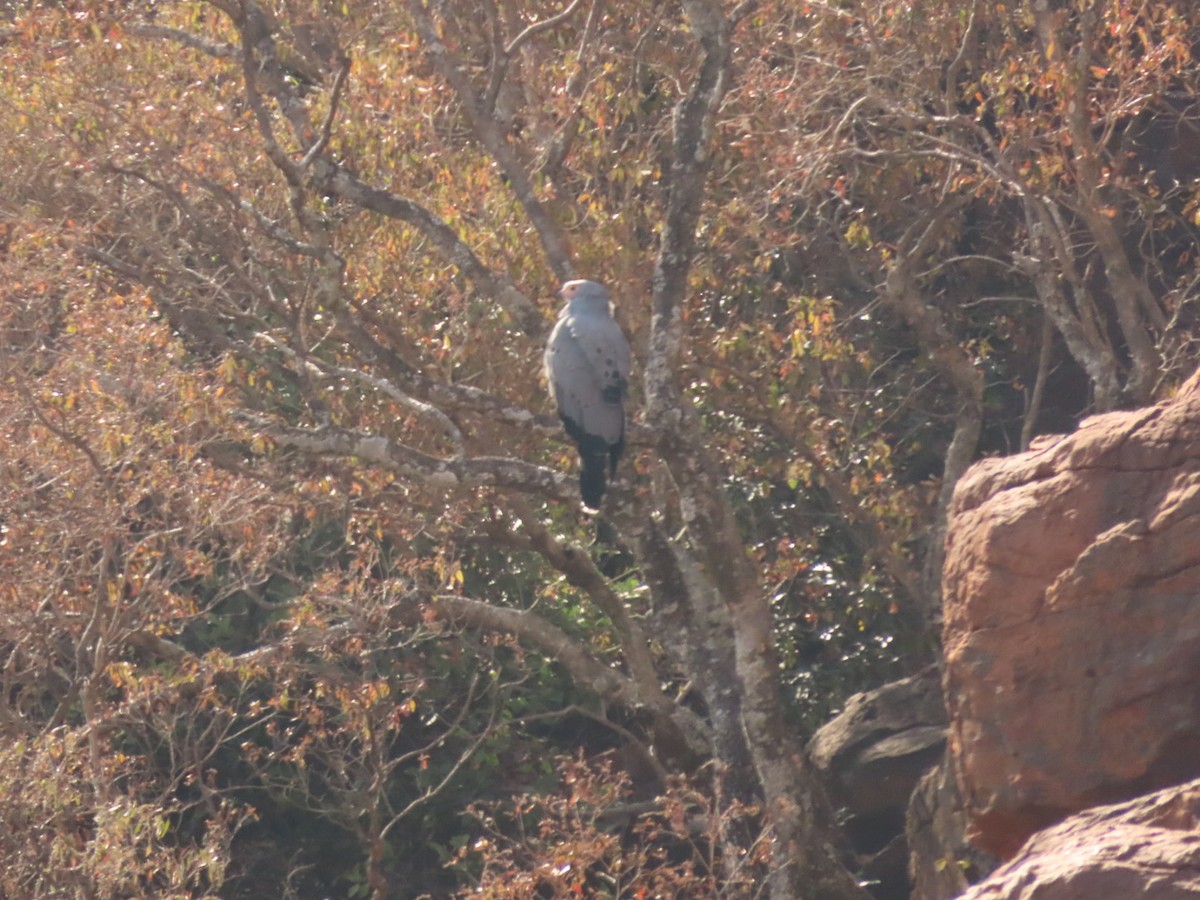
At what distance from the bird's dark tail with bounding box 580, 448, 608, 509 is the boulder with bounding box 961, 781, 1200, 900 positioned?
2936 millimetres

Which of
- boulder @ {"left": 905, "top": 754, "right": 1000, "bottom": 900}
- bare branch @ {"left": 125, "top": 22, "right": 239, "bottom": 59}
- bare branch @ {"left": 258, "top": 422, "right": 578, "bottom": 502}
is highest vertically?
bare branch @ {"left": 125, "top": 22, "right": 239, "bottom": 59}

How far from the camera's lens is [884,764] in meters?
9.05

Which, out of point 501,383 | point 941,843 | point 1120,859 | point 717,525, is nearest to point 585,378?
point 717,525

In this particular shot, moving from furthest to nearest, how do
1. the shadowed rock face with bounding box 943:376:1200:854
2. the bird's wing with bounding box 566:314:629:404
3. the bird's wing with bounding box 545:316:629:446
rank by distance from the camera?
the bird's wing with bounding box 566:314:629:404 → the bird's wing with bounding box 545:316:629:446 → the shadowed rock face with bounding box 943:376:1200:854

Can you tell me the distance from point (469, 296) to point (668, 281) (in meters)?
2.13

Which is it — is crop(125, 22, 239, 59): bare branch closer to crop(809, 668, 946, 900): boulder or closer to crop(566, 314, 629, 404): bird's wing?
crop(566, 314, 629, 404): bird's wing

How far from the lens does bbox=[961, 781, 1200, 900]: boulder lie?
4.34 m

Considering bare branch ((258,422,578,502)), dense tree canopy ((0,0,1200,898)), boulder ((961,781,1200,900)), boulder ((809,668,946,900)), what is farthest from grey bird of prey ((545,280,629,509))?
boulder ((961,781,1200,900))

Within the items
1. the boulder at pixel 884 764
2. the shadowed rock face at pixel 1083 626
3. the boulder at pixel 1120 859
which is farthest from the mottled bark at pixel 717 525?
the boulder at pixel 1120 859

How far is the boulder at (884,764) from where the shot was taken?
29.5 feet

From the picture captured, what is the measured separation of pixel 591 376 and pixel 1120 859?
405 centimetres

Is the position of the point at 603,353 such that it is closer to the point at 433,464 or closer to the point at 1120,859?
the point at 433,464

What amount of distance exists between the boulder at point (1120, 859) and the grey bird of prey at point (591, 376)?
3.12 meters

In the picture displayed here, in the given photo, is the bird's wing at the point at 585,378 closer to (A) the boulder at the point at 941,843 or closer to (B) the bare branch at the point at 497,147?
(B) the bare branch at the point at 497,147
